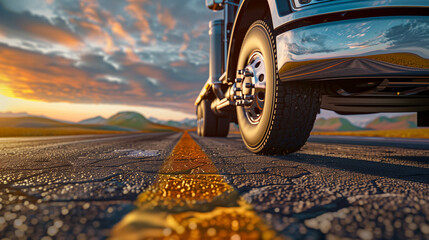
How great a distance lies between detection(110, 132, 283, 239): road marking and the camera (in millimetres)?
568

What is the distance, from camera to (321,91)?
211 centimetres

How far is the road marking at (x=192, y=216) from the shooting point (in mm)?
568

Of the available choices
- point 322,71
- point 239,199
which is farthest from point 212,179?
point 322,71

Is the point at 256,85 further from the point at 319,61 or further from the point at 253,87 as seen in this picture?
the point at 319,61

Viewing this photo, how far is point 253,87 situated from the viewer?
91.7 inches

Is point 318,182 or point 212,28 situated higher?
point 212,28

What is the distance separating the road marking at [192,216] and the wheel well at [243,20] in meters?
1.81

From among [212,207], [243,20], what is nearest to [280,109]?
[243,20]

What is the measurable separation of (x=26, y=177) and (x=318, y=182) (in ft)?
4.74

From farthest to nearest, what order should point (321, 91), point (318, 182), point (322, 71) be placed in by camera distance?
point (321, 91)
point (322, 71)
point (318, 182)

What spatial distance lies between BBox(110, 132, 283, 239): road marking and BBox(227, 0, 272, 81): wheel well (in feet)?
5.93

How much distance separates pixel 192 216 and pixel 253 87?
1.81 m

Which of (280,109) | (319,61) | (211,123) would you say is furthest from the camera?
(211,123)

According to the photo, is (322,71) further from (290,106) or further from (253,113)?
(253,113)
